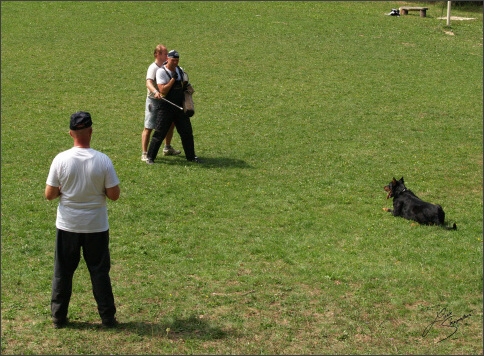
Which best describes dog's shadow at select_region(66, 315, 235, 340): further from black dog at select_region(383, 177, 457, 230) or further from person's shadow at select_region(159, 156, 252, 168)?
person's shadow at select_region(159, 156, 252, 168)

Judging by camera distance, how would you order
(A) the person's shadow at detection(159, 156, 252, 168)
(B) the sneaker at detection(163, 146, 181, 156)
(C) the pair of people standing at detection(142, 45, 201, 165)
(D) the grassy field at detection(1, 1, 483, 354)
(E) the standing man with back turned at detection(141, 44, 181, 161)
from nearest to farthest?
1. (D) the grassy field at detection(1, 1, 483, 354)
2. (C) the pair of people standing at detection(142, 45, 201, 165)
3. (E) the standing man with back turned at detection(141, 44, 181, 161)
4. (A) the person's shadow at detection(159, 156, 252, 168)
5. (B) the sneaker at detection(163, 146, 181, 156)

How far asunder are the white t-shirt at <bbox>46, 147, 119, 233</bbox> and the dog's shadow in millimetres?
900

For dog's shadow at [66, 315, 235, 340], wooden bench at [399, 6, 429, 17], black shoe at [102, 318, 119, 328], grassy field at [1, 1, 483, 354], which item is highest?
wooden bench at [399, 6, 429, 17]

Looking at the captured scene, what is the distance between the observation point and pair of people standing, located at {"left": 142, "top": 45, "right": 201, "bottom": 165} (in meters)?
12.4

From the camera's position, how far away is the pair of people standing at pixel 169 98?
1242 cm

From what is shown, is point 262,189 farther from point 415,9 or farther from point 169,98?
point 415,9

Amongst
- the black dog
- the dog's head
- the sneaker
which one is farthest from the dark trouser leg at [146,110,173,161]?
the black dog

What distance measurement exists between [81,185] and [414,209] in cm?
508

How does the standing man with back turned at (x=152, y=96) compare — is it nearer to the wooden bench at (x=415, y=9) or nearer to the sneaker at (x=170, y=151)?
the sneaker at (x=170, y=151)

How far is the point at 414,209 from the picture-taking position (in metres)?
9.95

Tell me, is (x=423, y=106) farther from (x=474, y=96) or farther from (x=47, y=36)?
(x=47, y=36)

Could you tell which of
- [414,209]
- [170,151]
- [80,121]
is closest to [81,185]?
[80,121]

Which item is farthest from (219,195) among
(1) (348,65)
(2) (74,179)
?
(1) (348,65)

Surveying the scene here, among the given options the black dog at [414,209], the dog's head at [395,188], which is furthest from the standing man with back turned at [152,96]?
the black dog at [414,209]
